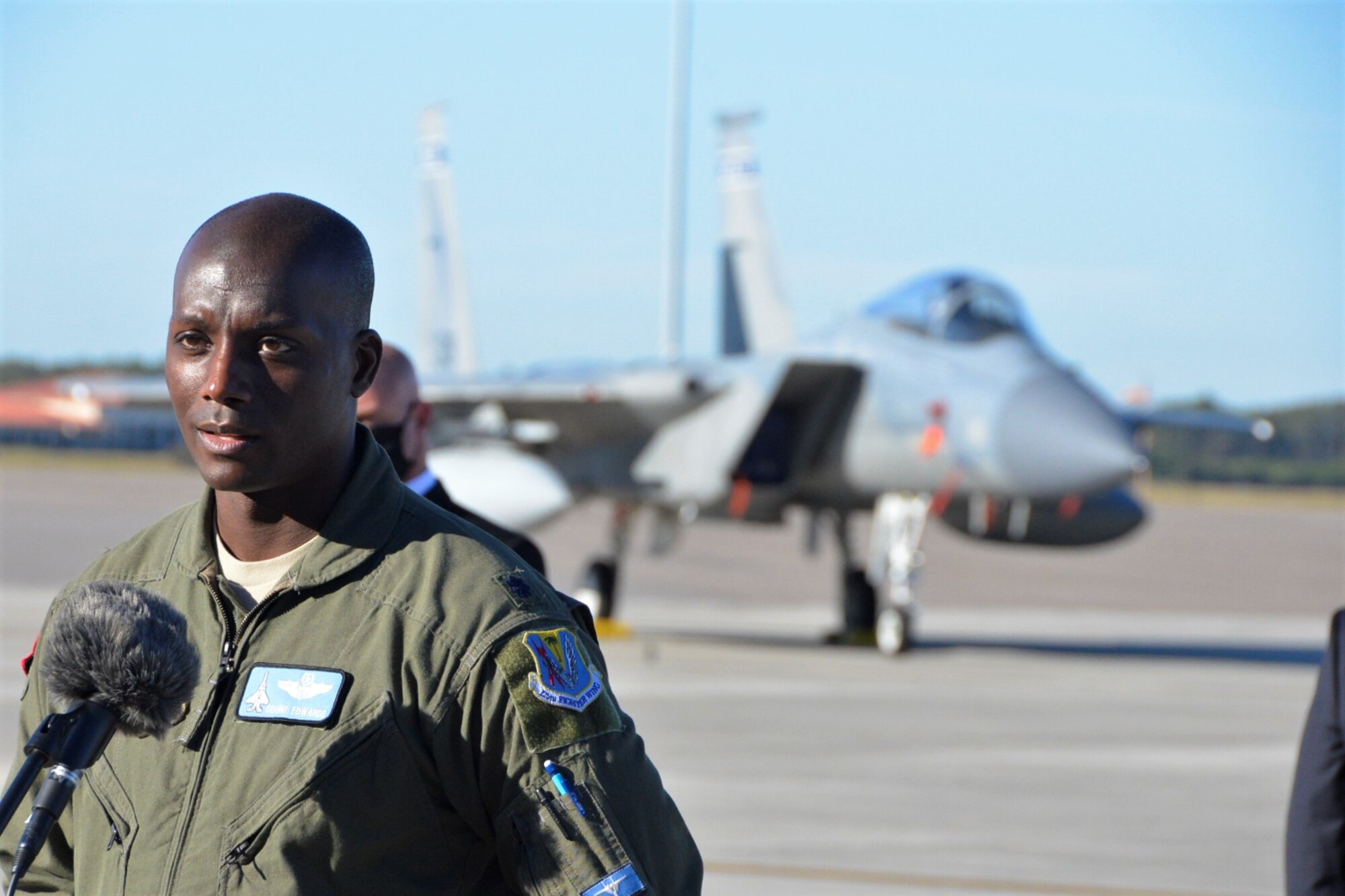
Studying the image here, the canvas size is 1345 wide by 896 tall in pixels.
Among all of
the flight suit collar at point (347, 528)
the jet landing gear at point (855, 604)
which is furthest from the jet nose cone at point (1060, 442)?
the flight suit collar at point (347, 528)

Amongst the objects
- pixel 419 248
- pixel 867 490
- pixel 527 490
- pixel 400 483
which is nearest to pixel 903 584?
pixel 867 490

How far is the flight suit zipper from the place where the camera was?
69.5 inches

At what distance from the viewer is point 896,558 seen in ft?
49.7

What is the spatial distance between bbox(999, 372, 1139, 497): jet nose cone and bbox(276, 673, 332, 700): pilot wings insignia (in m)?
12.8

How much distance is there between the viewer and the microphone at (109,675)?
1582mm

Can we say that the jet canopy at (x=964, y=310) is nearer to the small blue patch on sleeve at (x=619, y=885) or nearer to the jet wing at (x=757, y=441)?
the jet wing at (x=757, y=441)

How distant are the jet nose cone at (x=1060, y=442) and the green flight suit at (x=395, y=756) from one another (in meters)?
12.7

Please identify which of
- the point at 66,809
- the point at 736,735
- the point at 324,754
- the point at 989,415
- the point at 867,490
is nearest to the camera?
the point at 324,754

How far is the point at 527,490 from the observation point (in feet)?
50.3

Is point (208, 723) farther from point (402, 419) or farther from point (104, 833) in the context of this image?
point (402, 419)

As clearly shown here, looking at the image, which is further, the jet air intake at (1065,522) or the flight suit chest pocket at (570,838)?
the jet air intake at (1065,522)

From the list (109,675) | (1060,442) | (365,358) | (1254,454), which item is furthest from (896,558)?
(1254,454)

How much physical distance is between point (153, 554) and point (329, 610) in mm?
315

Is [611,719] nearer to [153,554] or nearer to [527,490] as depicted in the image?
[153,554]
